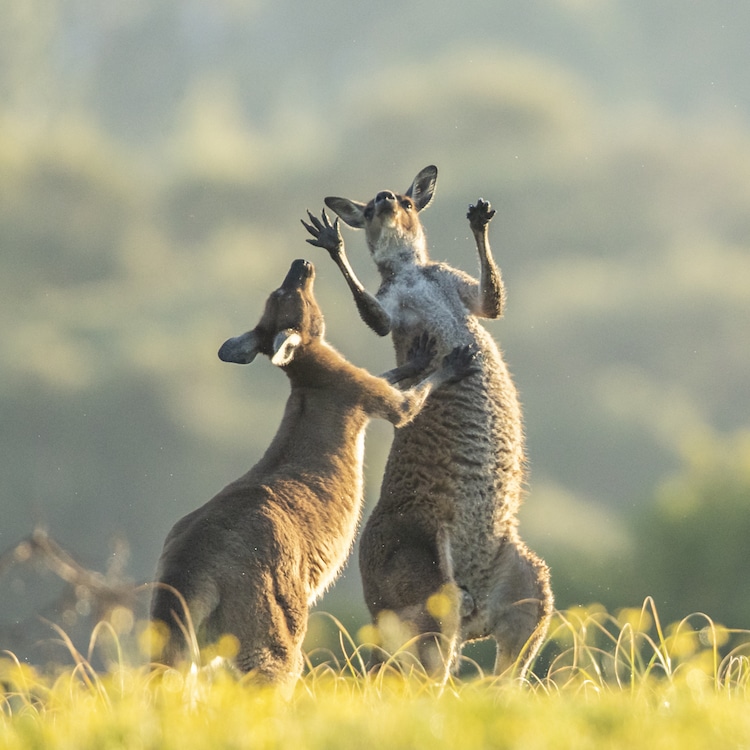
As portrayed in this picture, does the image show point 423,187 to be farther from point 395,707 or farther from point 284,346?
point 395,707

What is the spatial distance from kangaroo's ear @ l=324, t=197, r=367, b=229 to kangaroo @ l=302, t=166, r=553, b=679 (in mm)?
690

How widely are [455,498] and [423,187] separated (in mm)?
2689

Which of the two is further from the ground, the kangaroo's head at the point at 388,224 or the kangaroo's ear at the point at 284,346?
the kangaroo's head at the point at 388,224

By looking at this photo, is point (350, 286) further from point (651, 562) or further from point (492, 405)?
point (651, 562)

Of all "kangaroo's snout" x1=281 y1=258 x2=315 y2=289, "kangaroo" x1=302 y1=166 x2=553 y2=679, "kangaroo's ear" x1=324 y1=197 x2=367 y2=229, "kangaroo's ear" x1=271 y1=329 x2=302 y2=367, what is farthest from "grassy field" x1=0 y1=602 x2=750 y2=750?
"kangaroo's ear" x1=324 y1=197 x2=367 y2=229

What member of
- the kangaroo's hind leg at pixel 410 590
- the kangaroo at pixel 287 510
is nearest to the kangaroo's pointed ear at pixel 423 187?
the kangaroo at pixel 287 510

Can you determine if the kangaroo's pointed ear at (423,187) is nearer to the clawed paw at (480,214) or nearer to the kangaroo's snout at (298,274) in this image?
the clawed paw at (480,214)

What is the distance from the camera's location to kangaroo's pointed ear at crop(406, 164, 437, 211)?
28.0 feet

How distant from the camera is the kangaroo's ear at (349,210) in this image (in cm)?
828

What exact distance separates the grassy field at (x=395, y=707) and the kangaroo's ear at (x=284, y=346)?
1750 mm

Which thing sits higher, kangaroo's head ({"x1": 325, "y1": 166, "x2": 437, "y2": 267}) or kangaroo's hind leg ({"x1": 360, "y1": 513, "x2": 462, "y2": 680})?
kangaroo's head ({"x1": 325, "y1": 166, "x2": 437, "y2": 267})

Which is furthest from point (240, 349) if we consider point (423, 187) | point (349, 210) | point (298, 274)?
point (423, 187)

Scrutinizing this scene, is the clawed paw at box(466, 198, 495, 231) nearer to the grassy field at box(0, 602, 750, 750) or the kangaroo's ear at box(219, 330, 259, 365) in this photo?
the kangaroo's ear at box(219, 330, 259, 365)

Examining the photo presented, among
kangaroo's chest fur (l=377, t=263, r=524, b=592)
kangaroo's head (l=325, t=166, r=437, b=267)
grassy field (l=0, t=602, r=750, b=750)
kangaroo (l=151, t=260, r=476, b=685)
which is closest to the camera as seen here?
grassy field (l=0, t=602, r=750, b=750)
